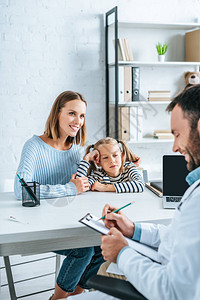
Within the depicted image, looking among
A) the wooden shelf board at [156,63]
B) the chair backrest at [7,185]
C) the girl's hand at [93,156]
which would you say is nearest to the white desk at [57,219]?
the girl's hand at [93,156]

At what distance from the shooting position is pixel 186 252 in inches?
32.7

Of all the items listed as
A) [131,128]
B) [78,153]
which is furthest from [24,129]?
[78,153]

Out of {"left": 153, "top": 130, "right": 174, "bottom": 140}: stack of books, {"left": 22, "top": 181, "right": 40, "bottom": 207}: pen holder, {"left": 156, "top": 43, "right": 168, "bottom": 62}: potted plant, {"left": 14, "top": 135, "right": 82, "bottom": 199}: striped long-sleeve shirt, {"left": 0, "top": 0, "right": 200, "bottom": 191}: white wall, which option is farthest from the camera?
{"left": 153, "top": 130, "right": 174, "bottom": 140}: stack of books

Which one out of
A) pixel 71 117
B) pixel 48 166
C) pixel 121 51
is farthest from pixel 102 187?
pixel 121 51

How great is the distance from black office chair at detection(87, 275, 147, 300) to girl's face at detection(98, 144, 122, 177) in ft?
3.37

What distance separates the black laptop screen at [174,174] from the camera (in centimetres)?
163

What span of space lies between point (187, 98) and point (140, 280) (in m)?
0.53

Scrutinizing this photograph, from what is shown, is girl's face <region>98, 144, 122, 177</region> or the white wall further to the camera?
the white wall

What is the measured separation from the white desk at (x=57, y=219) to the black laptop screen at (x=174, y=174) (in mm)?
90

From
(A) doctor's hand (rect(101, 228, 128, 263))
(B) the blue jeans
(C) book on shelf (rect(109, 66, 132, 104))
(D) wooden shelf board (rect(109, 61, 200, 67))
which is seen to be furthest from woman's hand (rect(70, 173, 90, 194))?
(D) wooden shelf board (rect(109, 61, 200, 67))

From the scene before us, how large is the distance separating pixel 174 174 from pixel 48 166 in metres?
0.74

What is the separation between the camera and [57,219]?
143 centimetres

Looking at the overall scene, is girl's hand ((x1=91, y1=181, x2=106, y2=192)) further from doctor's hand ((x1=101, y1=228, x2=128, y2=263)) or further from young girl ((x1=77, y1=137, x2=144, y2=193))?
doctor's hand ((x1=101, y1=228, x2=128, y2=263))

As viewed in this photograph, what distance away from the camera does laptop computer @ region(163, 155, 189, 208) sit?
163cm
